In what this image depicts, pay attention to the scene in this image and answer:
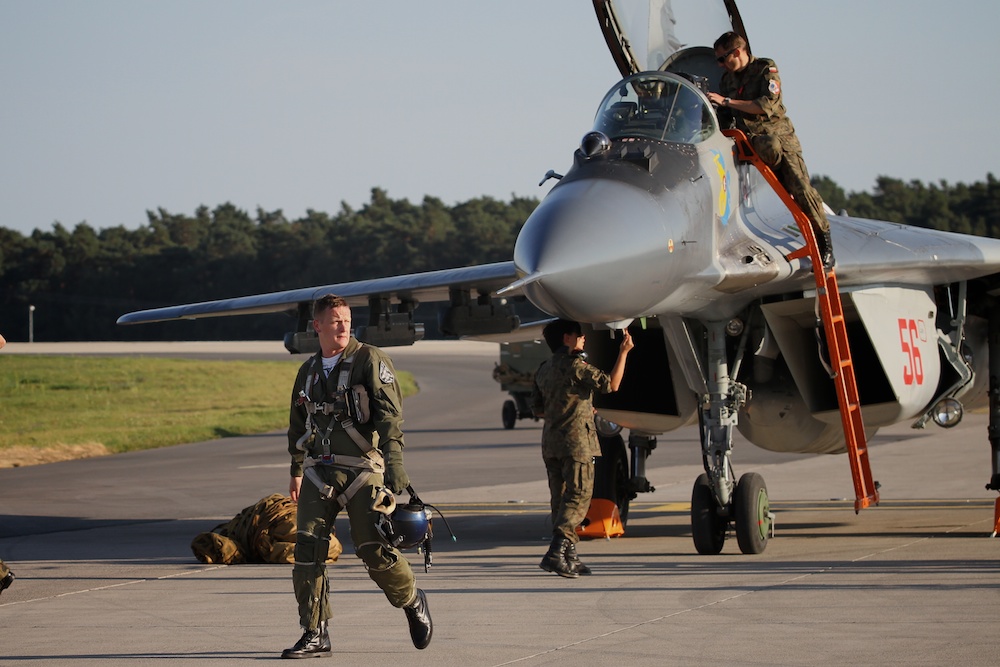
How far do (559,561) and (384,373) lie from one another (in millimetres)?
2904

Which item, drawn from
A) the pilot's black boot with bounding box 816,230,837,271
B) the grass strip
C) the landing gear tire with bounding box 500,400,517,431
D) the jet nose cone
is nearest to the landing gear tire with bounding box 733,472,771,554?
the pilot's black boot with bounding box 816,230,837,271

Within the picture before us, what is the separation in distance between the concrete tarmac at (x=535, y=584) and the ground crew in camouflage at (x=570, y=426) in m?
0.41

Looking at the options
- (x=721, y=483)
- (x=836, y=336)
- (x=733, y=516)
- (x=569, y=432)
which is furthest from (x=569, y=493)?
(x=836, y=336)

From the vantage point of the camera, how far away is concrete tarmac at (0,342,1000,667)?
21.5 feet

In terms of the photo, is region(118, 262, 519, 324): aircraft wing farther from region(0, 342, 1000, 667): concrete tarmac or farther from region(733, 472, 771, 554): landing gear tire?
region(733, 472, 771, 554): landing gear tire

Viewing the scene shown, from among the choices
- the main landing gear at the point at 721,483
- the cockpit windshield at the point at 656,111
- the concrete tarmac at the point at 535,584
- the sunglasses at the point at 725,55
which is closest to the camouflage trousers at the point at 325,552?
the concrete tarmac at the point at 535,584

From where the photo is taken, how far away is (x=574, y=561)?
912 centimetres

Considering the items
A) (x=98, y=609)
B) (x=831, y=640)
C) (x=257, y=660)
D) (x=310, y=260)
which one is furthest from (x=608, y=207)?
(x=310, y=260)

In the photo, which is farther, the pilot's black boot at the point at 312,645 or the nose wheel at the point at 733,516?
the nose wheel at the point at 733,516

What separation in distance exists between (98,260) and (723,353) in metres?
92.3

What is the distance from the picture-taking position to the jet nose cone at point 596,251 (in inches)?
301

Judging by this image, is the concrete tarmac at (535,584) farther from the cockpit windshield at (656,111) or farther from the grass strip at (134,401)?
the grass strip at (134,401)

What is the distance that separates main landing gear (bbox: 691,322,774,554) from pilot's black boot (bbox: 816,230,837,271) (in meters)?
1.02

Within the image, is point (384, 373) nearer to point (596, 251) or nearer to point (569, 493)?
point (596, 251)
